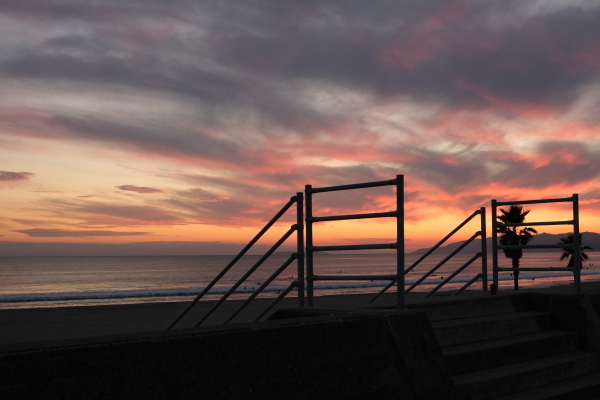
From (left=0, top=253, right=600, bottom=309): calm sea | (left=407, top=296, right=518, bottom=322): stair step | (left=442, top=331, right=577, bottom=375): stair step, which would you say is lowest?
(left=0, top=253, right=600, bottom=309): calm sea

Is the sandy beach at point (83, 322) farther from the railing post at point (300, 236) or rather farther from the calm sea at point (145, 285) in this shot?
the calm sea at point (145, 285)

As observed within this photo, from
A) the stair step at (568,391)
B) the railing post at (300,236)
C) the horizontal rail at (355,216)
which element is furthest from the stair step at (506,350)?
the railing post at (300,236)

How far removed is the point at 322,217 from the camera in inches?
195

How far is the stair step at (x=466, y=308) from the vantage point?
5203 mm

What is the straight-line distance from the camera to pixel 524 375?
15.5 feet

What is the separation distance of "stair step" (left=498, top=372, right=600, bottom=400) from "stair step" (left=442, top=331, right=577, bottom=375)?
0.34 m

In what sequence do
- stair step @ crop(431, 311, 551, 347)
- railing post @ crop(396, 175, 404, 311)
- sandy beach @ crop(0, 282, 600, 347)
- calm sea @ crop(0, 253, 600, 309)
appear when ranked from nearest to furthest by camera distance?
railing post @ crop(396, 175, 404, 311) → stair step @ crop(431, 311, 551, 347) → sandy beach @ crop(0, 282, 600, 347) → calm sea @ crop(0, 253, 600, 309)

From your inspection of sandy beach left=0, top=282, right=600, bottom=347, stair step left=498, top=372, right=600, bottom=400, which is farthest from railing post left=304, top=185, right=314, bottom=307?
sandy beach left=0, top=282, right=600, bottom=347

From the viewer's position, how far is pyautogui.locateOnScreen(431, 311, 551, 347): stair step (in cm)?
485

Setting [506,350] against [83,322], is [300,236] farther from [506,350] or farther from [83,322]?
[83,322]

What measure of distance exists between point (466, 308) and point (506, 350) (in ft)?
2.17

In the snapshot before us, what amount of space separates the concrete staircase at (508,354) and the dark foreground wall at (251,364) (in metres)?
0.55

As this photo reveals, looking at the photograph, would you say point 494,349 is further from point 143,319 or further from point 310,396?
point 143,319

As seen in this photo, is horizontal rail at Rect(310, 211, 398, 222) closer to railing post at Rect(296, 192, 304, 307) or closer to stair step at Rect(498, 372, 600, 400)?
railing post at Rect(296, 192, 304, 307)
